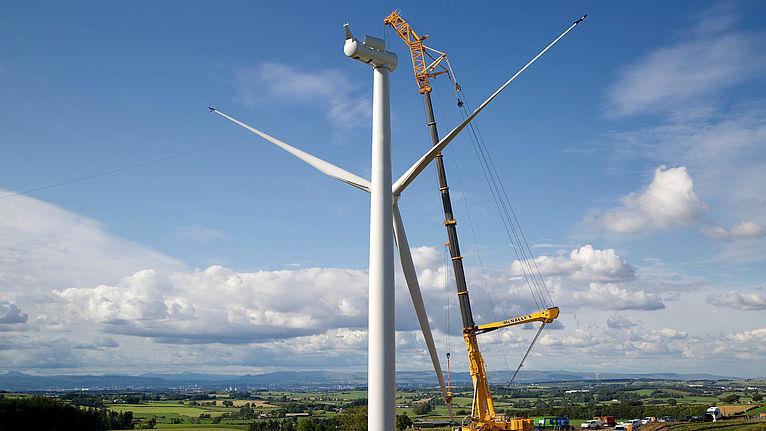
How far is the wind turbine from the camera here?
2733 cm

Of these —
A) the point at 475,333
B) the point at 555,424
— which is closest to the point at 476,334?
the point at 475,333

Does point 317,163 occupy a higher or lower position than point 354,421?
higher

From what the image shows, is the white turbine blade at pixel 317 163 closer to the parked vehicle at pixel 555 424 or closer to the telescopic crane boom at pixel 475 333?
the telescopic crane boom at pixel 475 333

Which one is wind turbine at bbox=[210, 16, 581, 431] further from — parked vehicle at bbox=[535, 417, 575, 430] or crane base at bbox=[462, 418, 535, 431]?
parked vehicle at bbox=[535, 417, 575, 430]

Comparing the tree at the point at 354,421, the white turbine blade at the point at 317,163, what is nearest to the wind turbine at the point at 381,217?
the white turbine blade at the point at 317,163

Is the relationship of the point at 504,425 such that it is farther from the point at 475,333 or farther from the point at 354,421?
the point at 354,421

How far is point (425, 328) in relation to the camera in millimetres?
38188

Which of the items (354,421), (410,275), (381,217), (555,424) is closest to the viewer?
(381,217)

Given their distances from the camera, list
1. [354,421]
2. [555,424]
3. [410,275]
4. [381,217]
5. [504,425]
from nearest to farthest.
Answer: [381,217]
[410,275]
[504,425]
[555,424]
[354,421]

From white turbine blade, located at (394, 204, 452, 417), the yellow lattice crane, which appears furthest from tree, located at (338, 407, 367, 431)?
white turbine blade, located at (394, 204, 452, 417)

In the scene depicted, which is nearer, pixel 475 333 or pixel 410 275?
pixel 410 275

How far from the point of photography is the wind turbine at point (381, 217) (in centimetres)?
2733

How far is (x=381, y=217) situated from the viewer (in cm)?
2906

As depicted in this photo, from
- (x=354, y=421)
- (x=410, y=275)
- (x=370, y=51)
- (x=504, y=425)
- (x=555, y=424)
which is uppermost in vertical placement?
(x=370, y=51)
